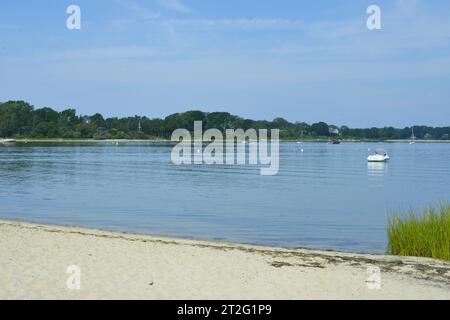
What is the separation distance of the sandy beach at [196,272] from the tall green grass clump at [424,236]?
0.82 metres

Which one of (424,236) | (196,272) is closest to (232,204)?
(424,236)

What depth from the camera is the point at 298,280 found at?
554 inches

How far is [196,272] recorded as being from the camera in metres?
14.6

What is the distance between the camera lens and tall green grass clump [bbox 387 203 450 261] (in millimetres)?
17922

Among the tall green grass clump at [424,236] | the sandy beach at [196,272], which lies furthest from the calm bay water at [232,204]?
the sandy beach at [196,272]

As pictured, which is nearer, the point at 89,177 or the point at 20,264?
the point at 20,264

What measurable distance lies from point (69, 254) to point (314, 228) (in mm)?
13880

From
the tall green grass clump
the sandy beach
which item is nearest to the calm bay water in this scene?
the tall green grass clump

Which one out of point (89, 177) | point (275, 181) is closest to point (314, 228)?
point (275, 181)

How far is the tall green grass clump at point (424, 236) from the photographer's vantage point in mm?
17922

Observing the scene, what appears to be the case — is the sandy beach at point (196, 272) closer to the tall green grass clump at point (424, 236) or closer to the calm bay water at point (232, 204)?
the tall green grass clump at point (424, 236)
